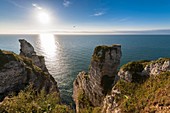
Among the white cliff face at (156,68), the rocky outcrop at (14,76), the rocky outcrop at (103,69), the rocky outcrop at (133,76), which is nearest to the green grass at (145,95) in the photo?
the rocky outcrop at (133,76)

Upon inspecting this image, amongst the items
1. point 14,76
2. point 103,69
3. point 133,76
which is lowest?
point 14,76

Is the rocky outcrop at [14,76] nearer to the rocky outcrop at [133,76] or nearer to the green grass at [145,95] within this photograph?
the rocky outcrop at [133,76]

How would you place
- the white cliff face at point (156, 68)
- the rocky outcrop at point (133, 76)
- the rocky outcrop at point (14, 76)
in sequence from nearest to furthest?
1. the rocky outcrop at point (133, 76)
2. the white cliff face at point (156, 68)
3. the rocky outcrop at point (14, 76)

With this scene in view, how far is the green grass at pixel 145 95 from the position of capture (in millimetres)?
26778

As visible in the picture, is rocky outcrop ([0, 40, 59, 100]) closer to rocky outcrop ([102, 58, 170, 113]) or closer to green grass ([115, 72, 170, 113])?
rocky outcrop ([102, 58, 170, 113])

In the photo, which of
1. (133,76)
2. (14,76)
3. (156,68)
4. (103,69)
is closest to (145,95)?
(133,76)

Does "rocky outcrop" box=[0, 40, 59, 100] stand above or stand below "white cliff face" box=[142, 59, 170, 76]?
below

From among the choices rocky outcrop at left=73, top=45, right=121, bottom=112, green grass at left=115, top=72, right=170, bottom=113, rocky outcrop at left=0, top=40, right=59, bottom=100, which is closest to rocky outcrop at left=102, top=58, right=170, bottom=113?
green grass at left=115, top=72, right=170, bottom=113

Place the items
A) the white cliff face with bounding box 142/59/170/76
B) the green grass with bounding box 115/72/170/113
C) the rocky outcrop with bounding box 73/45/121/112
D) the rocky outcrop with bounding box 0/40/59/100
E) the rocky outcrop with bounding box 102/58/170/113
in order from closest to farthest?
the green grass with bounding box 115/72/170/113
the rocky outcrop with bounding box 102/58/170/113
the white cliff face with bounding box 142/59/170/76
the rocky outcrop with bounding box 0/40/59/100
the rocky outcrop with bounding box 73/45/121/112

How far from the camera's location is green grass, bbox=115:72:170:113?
2678cm

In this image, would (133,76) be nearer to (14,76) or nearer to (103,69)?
(103,69)

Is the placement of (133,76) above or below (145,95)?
above

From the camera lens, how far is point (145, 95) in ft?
100

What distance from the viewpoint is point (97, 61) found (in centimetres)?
5294
